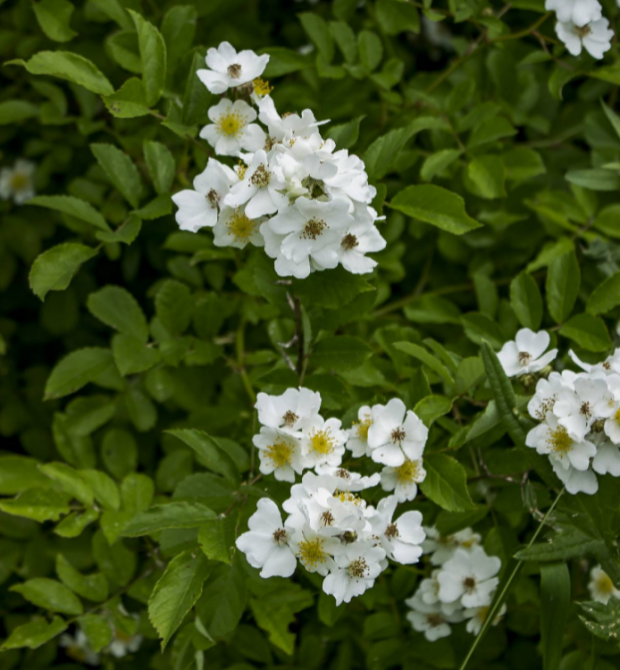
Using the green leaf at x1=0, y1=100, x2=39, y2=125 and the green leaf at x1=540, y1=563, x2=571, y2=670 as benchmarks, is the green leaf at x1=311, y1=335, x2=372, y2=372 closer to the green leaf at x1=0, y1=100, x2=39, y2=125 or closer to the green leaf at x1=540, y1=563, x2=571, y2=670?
the green leaf at x1=540, y1=563, x2=571, y2=670

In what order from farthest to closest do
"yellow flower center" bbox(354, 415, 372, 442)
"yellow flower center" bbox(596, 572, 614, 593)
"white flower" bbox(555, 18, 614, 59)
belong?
"yellow flower center" bbox(596, 572, 614, 593) < "white flower" bbox(555, 18, 614, 59) < "yellow flower center" bbox(354, 415, 372, 442)

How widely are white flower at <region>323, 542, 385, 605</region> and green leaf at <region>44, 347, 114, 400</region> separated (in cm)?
71

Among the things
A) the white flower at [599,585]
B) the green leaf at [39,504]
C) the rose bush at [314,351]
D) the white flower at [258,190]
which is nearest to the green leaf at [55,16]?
the rose bush at [314,351]

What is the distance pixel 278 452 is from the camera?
1.26 m

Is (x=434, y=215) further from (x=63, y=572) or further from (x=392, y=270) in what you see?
(x=63, y=572)

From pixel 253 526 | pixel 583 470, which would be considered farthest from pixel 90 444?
pixel 583 470

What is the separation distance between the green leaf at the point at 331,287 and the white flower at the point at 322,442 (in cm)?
20

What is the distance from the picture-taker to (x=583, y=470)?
1204 mm

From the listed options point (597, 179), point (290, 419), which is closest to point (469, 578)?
point (290, 419)

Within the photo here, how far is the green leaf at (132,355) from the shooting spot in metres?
1.55

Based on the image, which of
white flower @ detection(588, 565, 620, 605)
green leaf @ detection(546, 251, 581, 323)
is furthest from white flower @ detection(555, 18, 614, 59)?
white flower @ detection(588, 565, 620, 605)

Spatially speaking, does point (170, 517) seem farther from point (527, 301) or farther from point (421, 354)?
point (527, 301)

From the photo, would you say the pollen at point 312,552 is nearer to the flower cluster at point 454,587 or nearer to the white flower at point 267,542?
the white flower at point 267,542

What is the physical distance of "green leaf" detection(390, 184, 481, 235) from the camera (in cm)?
137
